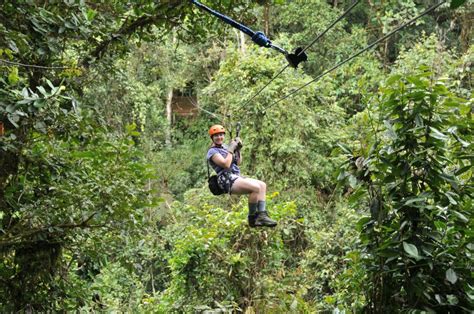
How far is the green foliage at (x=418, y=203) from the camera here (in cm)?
255

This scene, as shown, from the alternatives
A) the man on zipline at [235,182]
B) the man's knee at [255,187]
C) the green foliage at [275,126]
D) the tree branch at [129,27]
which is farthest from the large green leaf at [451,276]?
the green foliage at [275,126]

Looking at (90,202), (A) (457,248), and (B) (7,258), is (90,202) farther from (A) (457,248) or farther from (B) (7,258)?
(A) (457,248)

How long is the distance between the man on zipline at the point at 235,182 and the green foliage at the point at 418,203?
130cm

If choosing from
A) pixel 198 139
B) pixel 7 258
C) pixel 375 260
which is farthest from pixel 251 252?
pixel 198 139

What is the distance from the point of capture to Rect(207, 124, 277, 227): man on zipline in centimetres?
400

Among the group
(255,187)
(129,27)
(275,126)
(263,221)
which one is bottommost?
(263,221)

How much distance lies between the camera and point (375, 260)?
2773 mm

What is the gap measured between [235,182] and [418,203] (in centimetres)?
173

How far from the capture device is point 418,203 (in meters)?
2.56

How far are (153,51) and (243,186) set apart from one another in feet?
26.5

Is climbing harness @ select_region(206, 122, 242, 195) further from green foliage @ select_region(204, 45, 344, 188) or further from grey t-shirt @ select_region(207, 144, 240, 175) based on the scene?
green foliage @ select_region(204, 45, 344, 188)

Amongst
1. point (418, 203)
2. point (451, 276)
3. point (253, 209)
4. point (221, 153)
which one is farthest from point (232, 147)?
point (451, 276)

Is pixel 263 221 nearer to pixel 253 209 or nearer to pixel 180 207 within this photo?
pixel 253 209

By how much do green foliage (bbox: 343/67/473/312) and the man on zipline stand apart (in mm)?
1305
